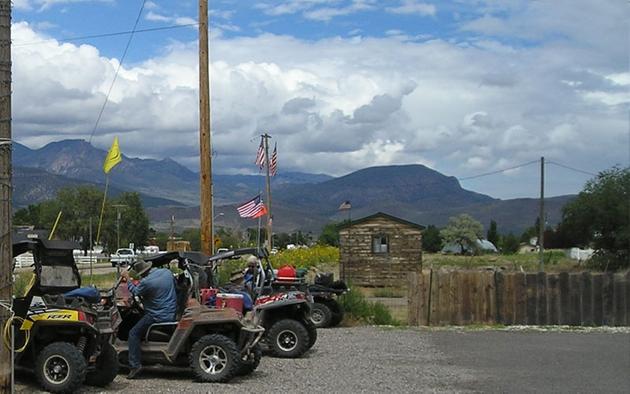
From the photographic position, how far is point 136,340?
1361cm

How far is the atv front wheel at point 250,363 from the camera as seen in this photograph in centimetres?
1410

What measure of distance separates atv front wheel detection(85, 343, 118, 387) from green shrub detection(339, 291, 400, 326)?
12.2 meters

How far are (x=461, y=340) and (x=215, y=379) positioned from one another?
9.44 metres

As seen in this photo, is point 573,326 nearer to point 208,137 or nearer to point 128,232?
point 208,137

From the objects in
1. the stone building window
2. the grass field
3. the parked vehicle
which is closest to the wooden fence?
the parked vehicle

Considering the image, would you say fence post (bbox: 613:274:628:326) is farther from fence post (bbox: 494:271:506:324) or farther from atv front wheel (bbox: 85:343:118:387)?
atv front wheel (bbox: 85:343:118:387)

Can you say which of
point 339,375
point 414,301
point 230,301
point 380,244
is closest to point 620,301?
point 414,301

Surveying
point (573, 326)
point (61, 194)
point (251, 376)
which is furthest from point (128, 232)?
point (251, 376)

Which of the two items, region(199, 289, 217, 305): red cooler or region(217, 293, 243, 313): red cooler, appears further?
region(217, 293, 243, 313): red cooler

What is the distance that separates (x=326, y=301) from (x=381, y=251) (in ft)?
78.2

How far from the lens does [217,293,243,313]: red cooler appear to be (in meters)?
15.4

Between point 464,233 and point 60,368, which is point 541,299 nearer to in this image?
point 60,368

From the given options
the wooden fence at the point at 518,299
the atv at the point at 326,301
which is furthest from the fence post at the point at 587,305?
the atv at the point at 326,301

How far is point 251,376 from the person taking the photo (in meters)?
14.4
